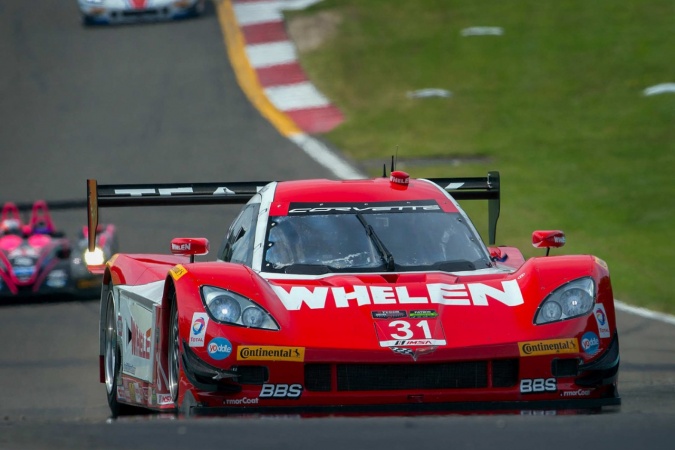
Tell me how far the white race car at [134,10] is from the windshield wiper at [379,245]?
15.8m

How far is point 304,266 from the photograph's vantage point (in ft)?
20.5

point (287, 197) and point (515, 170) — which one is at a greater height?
point (287, 197)

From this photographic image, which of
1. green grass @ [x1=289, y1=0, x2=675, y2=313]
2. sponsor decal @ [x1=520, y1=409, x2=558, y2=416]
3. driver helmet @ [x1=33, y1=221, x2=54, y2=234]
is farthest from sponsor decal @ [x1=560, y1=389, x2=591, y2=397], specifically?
driver helmet @ [x1=33, y1=221, x2=54, y2=234]

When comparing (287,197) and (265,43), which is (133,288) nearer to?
(287,197)

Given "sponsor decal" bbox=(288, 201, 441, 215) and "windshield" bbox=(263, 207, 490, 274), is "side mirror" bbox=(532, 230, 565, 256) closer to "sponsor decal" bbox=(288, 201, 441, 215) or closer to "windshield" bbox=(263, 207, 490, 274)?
"windshield" bbox=(263, 207, 490, 274)

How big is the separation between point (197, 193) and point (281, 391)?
2972mm

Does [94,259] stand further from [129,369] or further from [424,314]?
[424,314]

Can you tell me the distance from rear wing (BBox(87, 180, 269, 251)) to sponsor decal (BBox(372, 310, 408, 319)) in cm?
262

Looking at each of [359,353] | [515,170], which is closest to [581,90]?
[515,170]

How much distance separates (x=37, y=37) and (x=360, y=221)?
15961 millimetres

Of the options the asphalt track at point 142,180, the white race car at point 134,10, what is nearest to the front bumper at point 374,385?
the asphalt track at point 142,180

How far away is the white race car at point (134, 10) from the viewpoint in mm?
21625

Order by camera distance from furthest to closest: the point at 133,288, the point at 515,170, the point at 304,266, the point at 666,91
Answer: the point at 666,91 → the point at 515,170 → the point at 133,288 → the point at 304,266

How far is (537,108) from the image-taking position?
17344 millimetres
